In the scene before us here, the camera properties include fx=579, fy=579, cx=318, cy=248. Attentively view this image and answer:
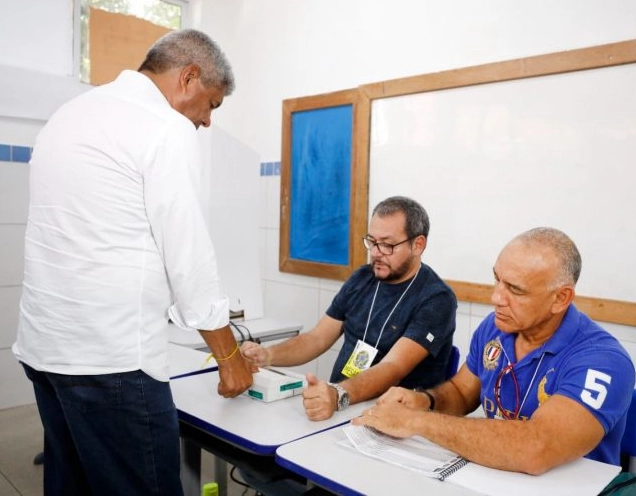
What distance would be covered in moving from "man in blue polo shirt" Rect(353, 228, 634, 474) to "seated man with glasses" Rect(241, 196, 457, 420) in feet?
0.89

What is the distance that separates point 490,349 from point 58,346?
3.73ft

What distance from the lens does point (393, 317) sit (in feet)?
7.04

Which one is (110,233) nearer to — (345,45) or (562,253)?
(562,253)

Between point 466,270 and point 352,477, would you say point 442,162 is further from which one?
point 352,477

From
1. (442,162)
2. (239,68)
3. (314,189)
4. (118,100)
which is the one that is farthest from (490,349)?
(239,68)

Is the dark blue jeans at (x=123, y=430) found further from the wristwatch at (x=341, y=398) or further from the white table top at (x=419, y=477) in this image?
the wristwatch at (x=341, y=398)

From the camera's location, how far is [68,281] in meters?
1.35

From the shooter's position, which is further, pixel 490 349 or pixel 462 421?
pixel 490 349

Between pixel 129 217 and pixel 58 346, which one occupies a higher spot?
pixel 129 217

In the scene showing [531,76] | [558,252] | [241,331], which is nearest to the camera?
[558,252]

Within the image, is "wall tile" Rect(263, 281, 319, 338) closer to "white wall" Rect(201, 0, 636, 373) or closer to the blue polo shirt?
"white wall" Rect(201, 0, 636, 373)

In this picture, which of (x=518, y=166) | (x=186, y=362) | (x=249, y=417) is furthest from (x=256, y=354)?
(x=518, y=166)

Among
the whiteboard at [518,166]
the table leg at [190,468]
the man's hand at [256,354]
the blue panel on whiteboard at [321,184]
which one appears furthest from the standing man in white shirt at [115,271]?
the blue panel on whiteboard at [321,184]

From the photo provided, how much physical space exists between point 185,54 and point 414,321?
1.16 m
